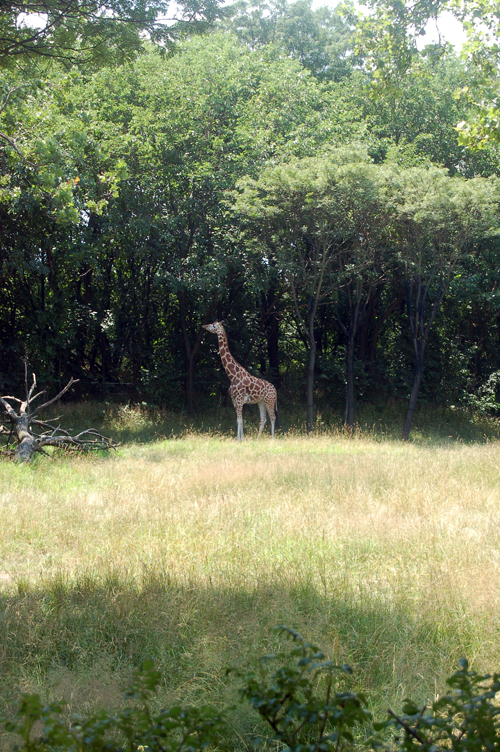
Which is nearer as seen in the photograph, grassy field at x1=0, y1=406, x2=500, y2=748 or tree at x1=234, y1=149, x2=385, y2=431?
grassy field at x1=0, y1=406, x2=500, y2=748

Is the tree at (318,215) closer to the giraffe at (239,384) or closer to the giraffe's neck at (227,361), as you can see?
the giraffe at (239,384)

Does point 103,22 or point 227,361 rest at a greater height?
point 103,22

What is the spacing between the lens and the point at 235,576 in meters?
4.86

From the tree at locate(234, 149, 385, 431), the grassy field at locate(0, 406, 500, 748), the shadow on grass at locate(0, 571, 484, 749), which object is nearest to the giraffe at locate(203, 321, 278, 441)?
the tree at locate(234, 149, 385, 431)

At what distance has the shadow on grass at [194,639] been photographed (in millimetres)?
3299

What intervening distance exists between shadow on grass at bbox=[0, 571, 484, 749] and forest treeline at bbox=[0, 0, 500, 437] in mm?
7046

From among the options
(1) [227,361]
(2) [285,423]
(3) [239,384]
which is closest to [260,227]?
(1) [227,361]

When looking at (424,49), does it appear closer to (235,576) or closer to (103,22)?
(103,22)

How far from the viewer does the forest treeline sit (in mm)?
15039

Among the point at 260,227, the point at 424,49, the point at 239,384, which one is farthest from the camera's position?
the point at 260,227

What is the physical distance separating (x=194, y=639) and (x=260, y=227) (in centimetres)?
1407

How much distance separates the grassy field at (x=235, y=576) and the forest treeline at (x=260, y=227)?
5.26 metres

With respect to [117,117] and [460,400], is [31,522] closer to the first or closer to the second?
[117,117]

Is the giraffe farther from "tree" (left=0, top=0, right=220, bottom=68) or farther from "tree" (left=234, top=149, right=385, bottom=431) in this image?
"tree" (left=0, top=0, right=220, bottom=68)
